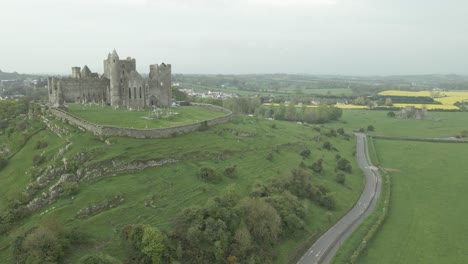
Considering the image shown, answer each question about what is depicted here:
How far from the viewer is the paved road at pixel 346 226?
166ft

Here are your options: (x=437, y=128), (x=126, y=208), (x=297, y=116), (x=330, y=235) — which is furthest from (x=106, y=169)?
(x=437, y=128)

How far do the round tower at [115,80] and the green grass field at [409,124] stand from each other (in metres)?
91.3

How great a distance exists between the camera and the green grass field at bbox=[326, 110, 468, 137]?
13950cm

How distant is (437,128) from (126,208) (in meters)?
134

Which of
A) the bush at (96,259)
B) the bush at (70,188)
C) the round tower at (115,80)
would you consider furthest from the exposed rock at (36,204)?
the round tower at (115,80)

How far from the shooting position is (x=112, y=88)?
8444 cm

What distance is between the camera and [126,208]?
48.6 m

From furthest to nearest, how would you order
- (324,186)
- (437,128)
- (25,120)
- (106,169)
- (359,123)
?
(359,123), (437,128), (25,120), (324,186), (106,169)

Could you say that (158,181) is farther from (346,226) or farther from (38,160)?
(346,226)

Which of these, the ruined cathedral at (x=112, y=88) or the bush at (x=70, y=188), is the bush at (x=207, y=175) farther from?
the ruined cathedral at (x=112, y=88)

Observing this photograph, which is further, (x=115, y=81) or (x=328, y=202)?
(x=115, y=81)

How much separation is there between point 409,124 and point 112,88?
121 metres

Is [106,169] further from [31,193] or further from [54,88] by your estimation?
[54,88]

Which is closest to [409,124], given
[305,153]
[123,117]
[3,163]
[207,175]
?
[305,153]
